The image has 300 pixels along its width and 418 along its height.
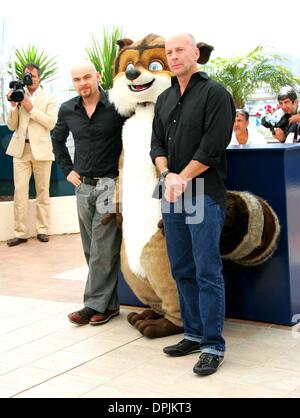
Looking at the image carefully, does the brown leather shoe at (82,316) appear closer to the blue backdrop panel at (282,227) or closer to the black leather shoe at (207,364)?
the blue backdrop panel at (282,227)

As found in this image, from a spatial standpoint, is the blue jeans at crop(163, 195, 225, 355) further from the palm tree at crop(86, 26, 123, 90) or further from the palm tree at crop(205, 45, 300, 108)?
the palm tree at crop(205, 45, 300, 108)

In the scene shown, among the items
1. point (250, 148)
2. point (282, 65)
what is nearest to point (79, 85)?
point (250, 148)

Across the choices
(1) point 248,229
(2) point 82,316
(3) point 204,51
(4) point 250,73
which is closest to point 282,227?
(1) point 248,229

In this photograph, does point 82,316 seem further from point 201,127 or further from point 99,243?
point 201,127

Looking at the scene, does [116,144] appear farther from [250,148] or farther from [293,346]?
[293,346]

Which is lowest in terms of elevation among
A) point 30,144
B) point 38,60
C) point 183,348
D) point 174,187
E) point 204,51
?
point 183,348

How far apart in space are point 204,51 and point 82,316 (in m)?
1.71

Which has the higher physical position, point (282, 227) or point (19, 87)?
point (19, 87)

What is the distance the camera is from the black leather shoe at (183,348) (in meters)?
3.44

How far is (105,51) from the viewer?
874cm

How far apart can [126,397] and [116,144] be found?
1.58 meters

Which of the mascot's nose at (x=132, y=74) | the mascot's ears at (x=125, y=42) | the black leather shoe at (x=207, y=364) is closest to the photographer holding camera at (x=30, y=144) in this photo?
the mascot's ears at (x=125, y=42)

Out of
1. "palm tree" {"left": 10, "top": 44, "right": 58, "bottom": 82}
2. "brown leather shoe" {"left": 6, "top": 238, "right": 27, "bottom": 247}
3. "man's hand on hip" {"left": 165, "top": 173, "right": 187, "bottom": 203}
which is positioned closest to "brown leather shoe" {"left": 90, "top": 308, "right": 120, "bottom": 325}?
"man's hand on hip" {"left": 165, "top": 173, "right": 187, "bottom": 203}

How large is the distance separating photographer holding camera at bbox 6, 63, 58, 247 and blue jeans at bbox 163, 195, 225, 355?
3467mm
